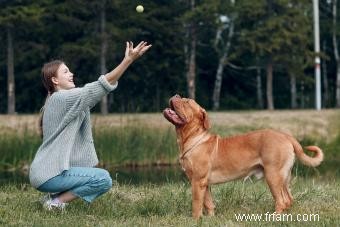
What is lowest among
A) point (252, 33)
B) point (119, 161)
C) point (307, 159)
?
point (119, 161)

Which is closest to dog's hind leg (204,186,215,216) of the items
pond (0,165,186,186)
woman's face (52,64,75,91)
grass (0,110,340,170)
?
woman's face (52,64,75,91)

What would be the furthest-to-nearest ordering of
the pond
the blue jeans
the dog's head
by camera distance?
the pond
the dog's head
the blue jeans

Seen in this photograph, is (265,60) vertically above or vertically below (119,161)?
above

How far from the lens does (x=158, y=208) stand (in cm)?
787

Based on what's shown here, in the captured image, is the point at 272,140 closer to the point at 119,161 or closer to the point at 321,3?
the point at 119,161

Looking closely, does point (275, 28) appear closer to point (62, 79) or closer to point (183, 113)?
point (183, 113)

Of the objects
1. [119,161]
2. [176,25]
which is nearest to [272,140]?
[119,161]

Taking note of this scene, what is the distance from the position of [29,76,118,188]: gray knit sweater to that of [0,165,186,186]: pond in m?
5.37

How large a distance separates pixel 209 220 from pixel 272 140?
114cm

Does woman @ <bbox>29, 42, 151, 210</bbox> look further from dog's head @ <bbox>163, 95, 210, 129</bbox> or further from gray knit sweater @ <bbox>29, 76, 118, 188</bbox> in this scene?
dog's head @ <bbox>163, 95, 210, 129</bbox>

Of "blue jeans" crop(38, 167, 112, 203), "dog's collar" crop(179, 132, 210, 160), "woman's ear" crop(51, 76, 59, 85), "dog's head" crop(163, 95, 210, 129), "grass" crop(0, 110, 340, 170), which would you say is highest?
"woman's ear" crop(51, 76, 59, 85)

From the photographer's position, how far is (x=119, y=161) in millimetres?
16656

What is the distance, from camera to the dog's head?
25.4ft

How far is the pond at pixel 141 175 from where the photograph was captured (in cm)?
1338
